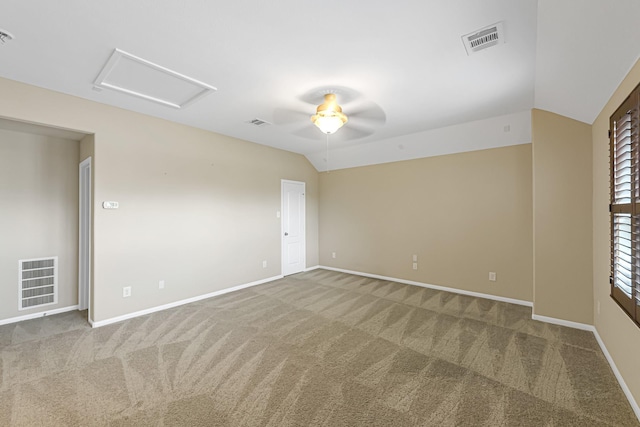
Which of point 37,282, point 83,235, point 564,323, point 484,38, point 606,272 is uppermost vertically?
point 484,38

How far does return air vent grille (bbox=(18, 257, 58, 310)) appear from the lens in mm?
3668

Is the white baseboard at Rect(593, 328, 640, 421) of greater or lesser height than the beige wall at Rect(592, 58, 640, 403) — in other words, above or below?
below

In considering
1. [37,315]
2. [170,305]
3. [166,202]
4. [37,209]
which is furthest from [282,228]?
[37,315]

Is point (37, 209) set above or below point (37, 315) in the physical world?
above

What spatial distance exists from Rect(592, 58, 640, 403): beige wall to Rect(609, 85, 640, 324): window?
137 millimetres

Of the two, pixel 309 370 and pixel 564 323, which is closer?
pixel 309 370

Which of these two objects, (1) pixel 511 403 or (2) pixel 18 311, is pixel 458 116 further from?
(2) pixel 18 311

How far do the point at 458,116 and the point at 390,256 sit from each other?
9.54 ft

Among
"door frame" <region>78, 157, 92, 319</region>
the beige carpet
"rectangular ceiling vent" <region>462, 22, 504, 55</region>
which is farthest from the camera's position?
"door frame" <region>78, 157, 92, 319</region>

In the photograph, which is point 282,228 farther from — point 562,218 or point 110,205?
point 562,218

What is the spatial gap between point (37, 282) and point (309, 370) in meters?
4.12

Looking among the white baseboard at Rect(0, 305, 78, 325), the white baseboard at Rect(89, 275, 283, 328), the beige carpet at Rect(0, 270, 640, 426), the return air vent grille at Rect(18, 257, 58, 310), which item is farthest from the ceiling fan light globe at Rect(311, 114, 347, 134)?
the white baseboard at Rect(0, 305, 78, 325)

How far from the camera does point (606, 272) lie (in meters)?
2.67

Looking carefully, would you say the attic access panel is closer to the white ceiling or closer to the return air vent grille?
the white ceiling
